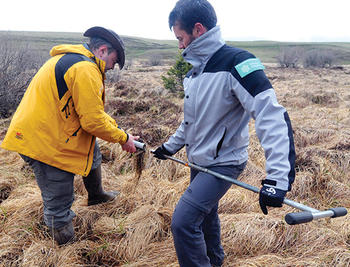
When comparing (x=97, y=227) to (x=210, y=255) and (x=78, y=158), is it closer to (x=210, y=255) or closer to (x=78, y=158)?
(x=78, y=158)

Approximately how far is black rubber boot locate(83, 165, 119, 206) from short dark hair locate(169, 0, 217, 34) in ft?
7.18

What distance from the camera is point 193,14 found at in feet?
6.81

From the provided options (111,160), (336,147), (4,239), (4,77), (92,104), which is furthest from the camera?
(4,77)

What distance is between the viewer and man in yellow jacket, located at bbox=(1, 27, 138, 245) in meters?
2.50

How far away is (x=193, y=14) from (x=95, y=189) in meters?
2.63

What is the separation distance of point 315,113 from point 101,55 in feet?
28.5

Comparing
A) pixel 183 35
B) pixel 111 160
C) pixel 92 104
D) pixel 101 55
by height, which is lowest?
pixel 111 160

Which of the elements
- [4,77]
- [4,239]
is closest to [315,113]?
[4,239]

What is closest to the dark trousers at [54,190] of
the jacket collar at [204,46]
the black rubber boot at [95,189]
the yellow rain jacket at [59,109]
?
the yellow rain jacket at [59,109]

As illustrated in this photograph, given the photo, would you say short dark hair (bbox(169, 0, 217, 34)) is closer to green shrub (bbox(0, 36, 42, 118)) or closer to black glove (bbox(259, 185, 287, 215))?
black glove (bbox(259, 185, 287, 215))

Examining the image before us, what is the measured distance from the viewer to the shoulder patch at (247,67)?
1896mm

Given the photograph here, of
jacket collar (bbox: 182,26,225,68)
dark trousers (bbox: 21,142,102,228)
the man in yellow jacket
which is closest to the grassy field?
dark trousers (bbox: 21,142,102,228)

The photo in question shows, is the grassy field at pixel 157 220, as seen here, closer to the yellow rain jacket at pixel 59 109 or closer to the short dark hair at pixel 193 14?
the yellow rain jacket at pixel 59 109

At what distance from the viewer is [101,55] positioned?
2807 mm
